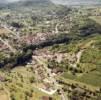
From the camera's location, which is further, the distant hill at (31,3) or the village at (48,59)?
the distant hill at (31,3)

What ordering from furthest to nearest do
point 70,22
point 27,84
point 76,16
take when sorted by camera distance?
point 76,16, point 70,22, point 27,84

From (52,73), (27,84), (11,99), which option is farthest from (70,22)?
(11,99)

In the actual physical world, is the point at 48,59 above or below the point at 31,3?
above

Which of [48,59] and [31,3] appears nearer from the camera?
[48,59]

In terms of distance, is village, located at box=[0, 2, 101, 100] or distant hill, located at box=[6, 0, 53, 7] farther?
distant hill, located at box=[6, 0, 53, 7]

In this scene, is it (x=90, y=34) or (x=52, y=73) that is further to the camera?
(x=90, y=34)

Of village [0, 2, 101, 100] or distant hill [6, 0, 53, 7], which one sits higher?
village [0, 2, 101, 100]

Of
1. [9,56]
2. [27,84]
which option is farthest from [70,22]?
[27,84]

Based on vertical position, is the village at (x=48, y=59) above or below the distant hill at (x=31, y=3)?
above

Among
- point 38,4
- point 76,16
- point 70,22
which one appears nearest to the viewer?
point 70,22

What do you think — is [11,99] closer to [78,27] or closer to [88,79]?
[88,79]
